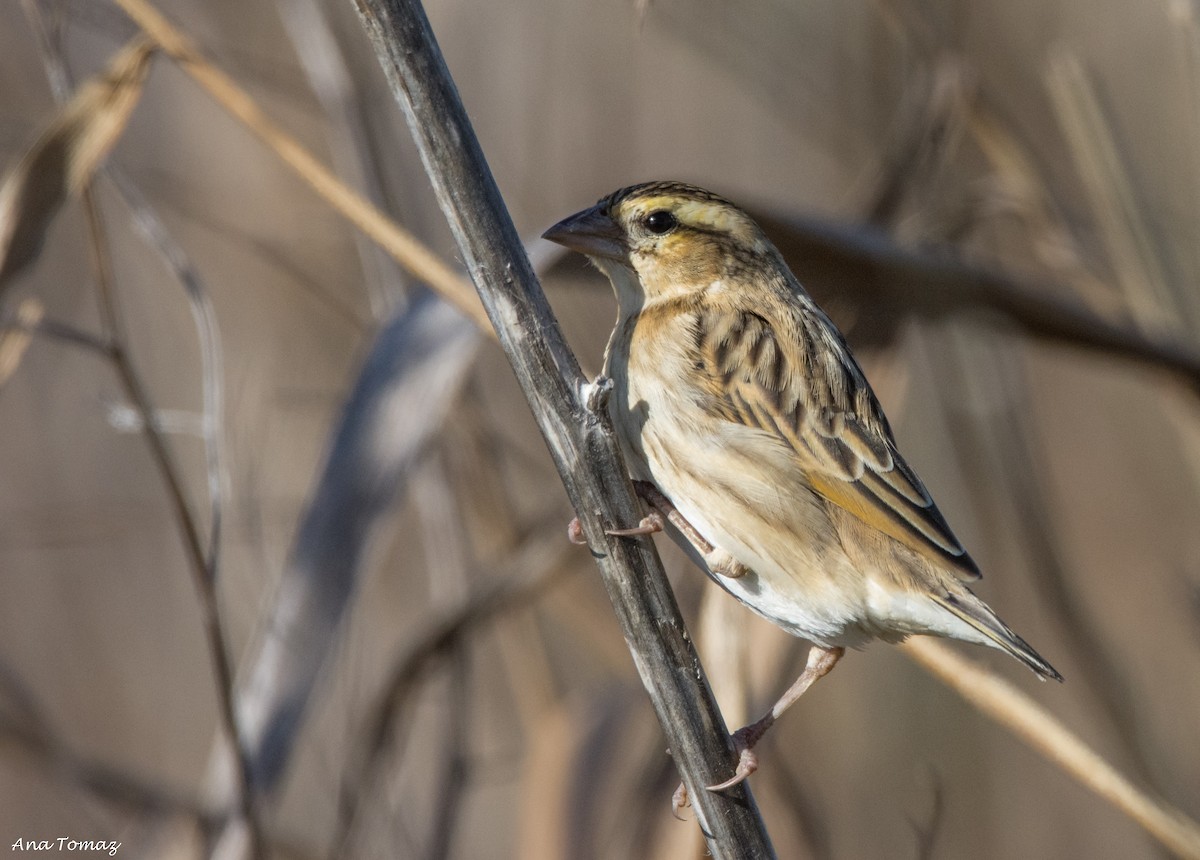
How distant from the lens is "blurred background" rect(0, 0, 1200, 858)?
3092mm

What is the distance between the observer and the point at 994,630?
2215 mm

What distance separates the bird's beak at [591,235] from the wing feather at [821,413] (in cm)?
27

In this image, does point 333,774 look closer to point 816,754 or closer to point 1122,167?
point 816,754

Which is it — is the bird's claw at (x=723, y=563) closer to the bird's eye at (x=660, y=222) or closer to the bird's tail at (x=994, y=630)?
the bird's tail at (x=994, y=630)

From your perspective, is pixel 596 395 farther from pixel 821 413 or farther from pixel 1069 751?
pixel 1069 751

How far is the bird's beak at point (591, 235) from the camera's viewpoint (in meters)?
2.64

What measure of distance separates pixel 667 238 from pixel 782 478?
69 centimetres

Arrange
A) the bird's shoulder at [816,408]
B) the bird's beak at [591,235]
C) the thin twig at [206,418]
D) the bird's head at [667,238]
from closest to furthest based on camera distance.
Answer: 1. the thin twig at [206,418]
2. the bird's shoulder at [816,408]
3. the bird's beak at [591,235]
4. the bird's head at [667,238]

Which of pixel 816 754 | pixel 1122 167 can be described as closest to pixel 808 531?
pixel 1122 167

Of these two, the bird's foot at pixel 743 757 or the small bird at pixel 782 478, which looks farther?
the small bird at pixel 782 478

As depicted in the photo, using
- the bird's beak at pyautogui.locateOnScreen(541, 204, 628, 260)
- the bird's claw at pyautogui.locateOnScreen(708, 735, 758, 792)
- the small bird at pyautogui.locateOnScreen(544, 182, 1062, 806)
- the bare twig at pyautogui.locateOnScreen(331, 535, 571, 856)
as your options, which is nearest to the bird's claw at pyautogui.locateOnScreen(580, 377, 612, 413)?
the small bird at pyautogui.locateOnScreen(544, 182, 1062, 806)

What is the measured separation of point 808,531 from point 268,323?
9.94ft

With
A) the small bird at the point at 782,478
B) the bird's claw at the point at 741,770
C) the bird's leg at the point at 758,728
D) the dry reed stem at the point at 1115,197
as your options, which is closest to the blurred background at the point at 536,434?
the dry reed stem at the point at 1115,197

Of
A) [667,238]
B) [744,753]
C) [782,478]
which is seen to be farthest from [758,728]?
[667,238]
